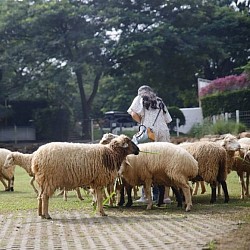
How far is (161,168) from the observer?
10.8 meters

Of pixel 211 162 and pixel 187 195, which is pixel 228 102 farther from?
pixel 187 195

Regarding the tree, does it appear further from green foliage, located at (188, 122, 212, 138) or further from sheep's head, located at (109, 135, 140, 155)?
sheep's head, located at (109, 135, 140, 155)

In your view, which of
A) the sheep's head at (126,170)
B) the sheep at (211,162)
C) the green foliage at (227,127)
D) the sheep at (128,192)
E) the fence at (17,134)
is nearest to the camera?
the sheep's head at (126,170)

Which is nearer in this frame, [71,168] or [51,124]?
[71,168]

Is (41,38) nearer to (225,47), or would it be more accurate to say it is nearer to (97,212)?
(225,47)

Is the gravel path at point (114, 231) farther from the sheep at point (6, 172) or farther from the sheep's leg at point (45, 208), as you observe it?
the sheep at point (6, 172)

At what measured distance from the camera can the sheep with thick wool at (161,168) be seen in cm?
1062

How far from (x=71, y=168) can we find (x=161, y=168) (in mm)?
1717

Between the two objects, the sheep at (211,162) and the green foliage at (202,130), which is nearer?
the sheep at (211,162)

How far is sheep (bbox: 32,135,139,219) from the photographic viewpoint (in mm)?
10070

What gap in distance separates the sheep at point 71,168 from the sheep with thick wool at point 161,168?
2.63 feet


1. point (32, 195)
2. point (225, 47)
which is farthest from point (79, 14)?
point (32, 195)

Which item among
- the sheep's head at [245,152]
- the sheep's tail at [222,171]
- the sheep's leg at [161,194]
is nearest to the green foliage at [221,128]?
the sheep's head at [245,152]

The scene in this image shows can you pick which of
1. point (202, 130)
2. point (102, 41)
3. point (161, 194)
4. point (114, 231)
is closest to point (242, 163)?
point (161, 194)
